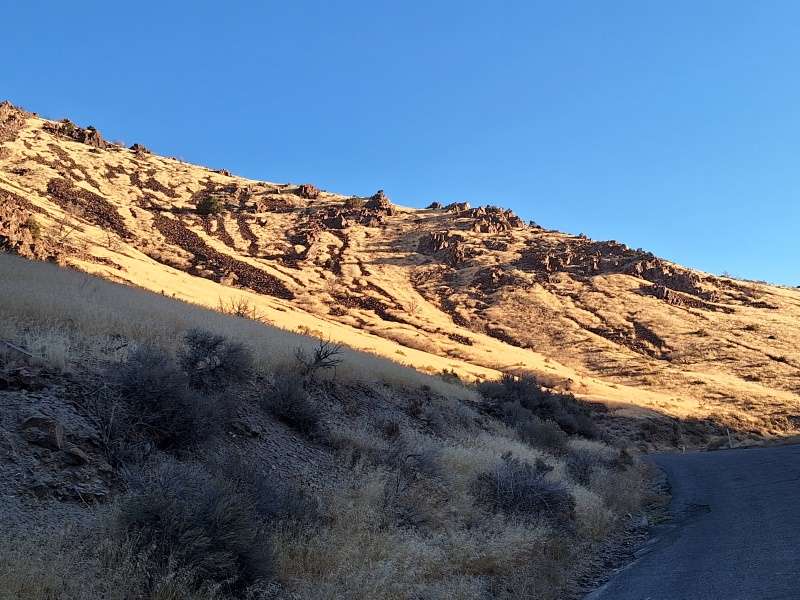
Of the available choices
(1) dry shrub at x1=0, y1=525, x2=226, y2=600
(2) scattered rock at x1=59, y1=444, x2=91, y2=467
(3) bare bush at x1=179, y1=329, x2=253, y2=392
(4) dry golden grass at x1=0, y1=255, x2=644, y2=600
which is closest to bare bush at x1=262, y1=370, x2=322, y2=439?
(4) dry golden grass at x1=0, y1=255, x2=644, y2=600

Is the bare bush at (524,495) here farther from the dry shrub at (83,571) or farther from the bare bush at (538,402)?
the bare bush at (538,402)

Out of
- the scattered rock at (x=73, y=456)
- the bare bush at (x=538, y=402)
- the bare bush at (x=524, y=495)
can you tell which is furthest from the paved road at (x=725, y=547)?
the bare bush at (x=538, y=402)

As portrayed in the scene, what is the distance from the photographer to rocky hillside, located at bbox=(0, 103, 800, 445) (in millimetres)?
33062

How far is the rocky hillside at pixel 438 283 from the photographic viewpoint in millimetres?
33062

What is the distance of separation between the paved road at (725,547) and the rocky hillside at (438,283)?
15.6 m

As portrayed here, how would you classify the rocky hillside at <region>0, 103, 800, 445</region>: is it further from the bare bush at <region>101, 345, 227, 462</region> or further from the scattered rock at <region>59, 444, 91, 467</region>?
the scattered rock at <region>59, 444, 91, 467</region>

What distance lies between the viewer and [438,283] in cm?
5725

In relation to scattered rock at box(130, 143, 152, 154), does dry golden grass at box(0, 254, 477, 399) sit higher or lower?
lower

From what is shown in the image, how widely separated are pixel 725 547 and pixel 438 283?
49.4 m

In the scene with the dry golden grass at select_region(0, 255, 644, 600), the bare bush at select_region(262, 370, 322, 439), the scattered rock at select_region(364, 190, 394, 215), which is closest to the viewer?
the dry golden grass at select_region(0, 255, 644, 600)

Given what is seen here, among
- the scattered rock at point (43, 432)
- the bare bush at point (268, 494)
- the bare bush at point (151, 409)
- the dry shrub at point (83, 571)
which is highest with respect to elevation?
the bare bush at point (151, 409)

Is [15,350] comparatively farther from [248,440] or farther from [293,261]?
[293,261]

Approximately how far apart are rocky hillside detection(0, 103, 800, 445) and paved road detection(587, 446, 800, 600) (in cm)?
1559

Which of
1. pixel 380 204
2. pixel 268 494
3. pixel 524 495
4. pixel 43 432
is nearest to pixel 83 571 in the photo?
pixel 43 432
